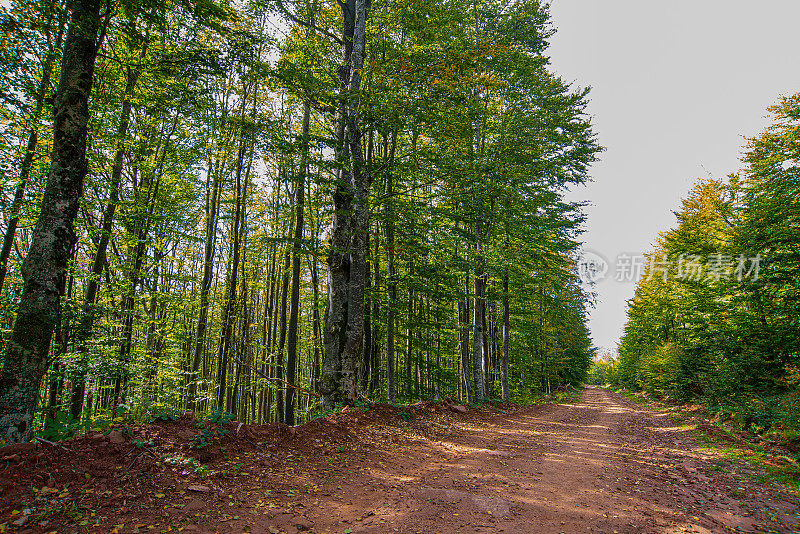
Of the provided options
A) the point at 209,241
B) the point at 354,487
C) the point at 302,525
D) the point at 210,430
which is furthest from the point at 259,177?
the point at 302,525

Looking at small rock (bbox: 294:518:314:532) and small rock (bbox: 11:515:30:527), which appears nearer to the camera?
small rock (bbox: 11:515:30:527)

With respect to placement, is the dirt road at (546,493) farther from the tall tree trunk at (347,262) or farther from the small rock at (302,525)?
the tall tree trunk at (347,262)

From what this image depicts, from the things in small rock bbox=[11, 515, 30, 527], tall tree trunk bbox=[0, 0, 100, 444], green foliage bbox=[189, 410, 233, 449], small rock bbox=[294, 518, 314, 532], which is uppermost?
tall tree trunk bbox=[0, 0, 100, 444]

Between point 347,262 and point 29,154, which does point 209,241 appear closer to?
point 29,154

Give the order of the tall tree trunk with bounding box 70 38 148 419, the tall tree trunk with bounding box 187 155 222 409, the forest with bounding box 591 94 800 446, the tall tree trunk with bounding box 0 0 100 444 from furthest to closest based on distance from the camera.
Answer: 1. the tall tree trunk with bounding box 187 155 222 409
2. the forest with bounding box 591 94 800 446
3. the tall tree trunk with bounding box 70 38 148 419
4. the tall tree trunk with bounding box 0 0 100 444

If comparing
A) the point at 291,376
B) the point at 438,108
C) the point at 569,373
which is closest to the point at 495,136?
the point at 438,108

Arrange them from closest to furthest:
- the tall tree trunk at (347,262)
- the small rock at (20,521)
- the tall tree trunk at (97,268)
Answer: the small rock at (20,521)
the tall tree trunk at (97,268)
the tall tree trunk at (347,262)

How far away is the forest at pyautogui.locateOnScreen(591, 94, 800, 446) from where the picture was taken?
34.4 feet

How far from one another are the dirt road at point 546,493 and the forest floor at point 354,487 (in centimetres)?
3

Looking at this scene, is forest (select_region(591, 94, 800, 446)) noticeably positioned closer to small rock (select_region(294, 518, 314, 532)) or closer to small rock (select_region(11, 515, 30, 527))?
small rock (select_region(294, 518, 314, 532))

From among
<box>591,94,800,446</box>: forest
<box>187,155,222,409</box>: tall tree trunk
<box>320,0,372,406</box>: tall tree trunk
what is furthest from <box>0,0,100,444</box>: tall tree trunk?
<box>591,94,800,446</box>: forest

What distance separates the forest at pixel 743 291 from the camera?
10477 mm

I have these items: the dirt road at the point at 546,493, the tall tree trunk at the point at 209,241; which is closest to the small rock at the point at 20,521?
the dirt road at the point at 546,493

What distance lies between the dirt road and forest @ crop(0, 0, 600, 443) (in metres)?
2.73
